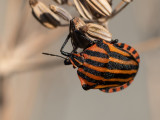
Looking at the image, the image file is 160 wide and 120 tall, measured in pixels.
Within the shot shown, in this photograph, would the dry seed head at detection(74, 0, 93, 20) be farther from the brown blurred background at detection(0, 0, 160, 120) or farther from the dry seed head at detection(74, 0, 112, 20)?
the brown blurred background at detection(0, 0, 160, 120)

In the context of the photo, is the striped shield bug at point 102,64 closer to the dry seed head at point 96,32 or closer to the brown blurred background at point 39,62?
the dry seed head at point 96,32

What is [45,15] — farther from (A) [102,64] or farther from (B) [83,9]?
(A) [102,64]

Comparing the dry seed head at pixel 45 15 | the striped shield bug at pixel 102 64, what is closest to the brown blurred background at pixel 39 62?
the dry seed head at pixel 45 15

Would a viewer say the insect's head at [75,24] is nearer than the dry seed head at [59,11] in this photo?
Yes

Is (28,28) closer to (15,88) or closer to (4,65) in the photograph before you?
(4,65)

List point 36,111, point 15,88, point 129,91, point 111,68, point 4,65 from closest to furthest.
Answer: point 111,68 < point 4,65 < point 15,88 < point 36,111 < point 129,91

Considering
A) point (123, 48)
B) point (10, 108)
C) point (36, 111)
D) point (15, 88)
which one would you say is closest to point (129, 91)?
point (36, 111)

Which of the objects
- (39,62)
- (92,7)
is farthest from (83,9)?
(39,62)
